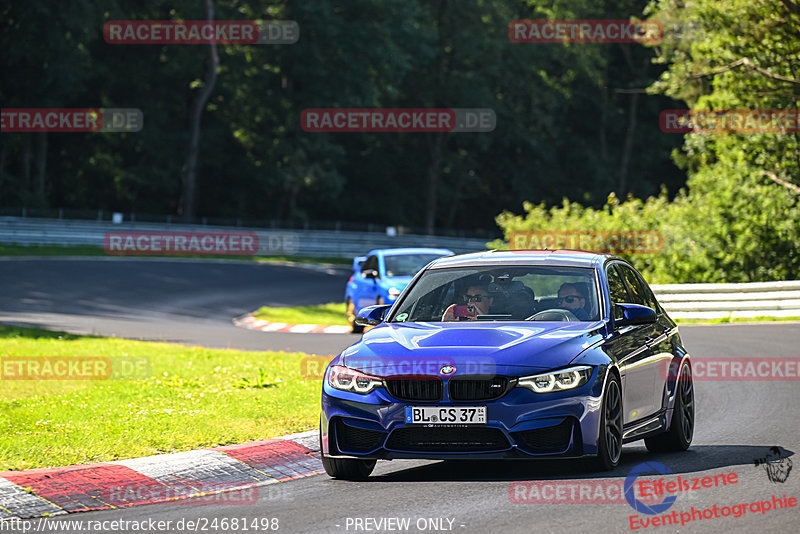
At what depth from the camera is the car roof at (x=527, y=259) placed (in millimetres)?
9492

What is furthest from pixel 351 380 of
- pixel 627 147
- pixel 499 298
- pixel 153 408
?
pixel 627 147

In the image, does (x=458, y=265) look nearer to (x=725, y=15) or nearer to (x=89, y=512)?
(x=89, y=512)

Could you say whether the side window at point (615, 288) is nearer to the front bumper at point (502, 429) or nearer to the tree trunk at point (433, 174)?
the front bumper at point (502, 429)

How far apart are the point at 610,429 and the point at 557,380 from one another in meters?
0.68

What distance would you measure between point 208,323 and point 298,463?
66.4 ft

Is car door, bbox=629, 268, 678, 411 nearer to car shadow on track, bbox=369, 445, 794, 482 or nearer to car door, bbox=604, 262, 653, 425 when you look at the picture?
car door, bbox=604, 262, 653, 425

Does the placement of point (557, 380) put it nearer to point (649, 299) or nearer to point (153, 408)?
point (649, 299)

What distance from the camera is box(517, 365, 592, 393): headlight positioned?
782cm

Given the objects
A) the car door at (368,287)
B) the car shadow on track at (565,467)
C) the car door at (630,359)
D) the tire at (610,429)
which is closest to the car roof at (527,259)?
the car door at (630,359)

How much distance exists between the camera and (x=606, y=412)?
8.12 m

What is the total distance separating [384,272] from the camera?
25.0 m

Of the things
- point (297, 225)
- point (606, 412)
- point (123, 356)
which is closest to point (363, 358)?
point (606, 412)

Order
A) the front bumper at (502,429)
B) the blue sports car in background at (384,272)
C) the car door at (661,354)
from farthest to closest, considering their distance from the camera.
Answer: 1. the blue sports car in background at (384,272)
2. the car door at (661,354)
3. the front bumper at (502,429)

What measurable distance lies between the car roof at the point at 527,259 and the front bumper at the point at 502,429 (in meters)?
1.59
